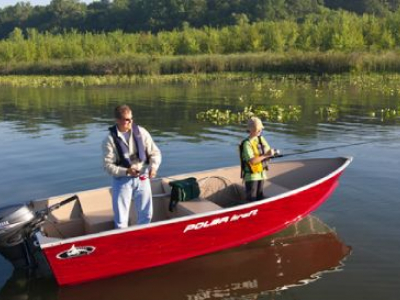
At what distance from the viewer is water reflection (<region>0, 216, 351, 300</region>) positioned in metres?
6.04

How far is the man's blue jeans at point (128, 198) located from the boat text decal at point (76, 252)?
564mm

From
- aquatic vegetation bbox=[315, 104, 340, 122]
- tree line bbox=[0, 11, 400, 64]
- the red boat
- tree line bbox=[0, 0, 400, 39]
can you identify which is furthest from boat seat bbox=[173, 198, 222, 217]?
tree line bbox=[0, 0, 400, 39]

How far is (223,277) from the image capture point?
6391 millimetres

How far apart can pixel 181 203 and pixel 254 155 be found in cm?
125

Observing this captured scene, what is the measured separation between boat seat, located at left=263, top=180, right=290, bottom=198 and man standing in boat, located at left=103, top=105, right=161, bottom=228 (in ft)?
7.44

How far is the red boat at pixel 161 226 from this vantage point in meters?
5.86

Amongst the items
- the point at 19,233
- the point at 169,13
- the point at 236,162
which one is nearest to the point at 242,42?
the point at 236,162

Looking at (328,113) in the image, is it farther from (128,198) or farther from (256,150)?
(128,198)

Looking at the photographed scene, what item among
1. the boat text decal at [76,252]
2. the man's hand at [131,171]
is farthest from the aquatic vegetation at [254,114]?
the boat text decal at [76,252]

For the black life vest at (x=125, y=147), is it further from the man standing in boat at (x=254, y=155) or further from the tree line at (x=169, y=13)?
the tree line at (x=169, y=13)

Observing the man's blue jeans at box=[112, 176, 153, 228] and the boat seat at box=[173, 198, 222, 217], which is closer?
the man's blue jeans at box=[112, 176, 153, 228]

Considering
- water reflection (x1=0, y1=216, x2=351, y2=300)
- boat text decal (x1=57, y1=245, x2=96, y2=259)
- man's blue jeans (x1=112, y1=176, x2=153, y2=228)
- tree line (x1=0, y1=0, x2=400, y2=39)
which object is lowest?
water reflection (x1=0, y1=216, x2=351, y2=300)

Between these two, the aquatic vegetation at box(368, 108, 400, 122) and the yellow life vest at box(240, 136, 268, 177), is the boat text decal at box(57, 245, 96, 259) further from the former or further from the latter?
the aquatic vegetation at box(368, 108, 400, 122)

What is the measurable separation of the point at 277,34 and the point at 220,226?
50.5 metres
